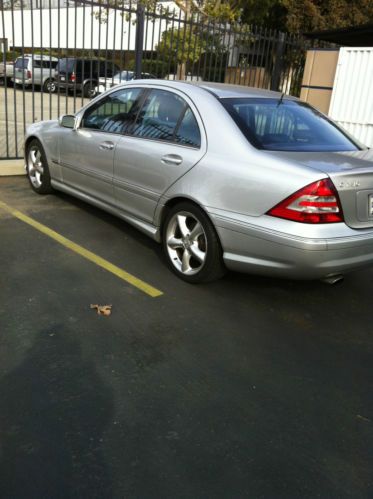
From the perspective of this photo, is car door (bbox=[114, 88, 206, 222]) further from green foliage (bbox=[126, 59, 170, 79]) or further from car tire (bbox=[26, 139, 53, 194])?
green foliage (bbox=[126, 59, 170, 79])

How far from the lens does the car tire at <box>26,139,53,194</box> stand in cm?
600

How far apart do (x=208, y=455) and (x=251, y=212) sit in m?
1.75

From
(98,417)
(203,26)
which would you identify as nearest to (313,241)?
(98,417)

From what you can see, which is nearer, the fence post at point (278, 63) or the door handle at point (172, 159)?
the door handle at point (172, 159)

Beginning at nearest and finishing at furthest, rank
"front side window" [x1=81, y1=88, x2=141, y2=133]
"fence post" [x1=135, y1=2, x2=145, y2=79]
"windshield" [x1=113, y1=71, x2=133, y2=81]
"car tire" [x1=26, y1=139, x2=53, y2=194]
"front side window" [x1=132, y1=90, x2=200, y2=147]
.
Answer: "front side window" [x1=132, y1=90, x2=200, y2=147] → "front side window" [x1=81, y1=88, x2=141, y2=133] → "car tire" [x1=26, y1=139, x2=53, y2=194] → "fence post" [x1=135, y1=2, x2=145, y2=79] → "windshield" [x1=113, y1=71, x2=133, y2=81]

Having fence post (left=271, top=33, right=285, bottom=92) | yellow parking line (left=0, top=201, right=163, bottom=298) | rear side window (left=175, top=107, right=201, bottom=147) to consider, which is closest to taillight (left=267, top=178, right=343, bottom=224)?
rear side window (left=175, top=107, right=201, bottom=147)

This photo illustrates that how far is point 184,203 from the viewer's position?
3.95m

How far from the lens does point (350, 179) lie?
10.8 feet

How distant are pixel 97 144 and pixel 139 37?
4.44 metres

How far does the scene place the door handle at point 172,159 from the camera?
3.96 metres

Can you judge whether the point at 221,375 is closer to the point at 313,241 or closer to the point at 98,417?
the point at 98,417

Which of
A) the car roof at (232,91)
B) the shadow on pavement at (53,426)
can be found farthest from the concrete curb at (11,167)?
the shadow on pavement at (53,426)

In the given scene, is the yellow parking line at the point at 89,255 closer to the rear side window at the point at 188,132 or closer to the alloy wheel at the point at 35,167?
the alloy wheel at the point at 35,167

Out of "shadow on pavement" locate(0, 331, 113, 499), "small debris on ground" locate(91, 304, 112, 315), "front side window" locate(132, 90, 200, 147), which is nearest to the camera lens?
"shadow on pavement" locate(0, 331, 113, 499)
